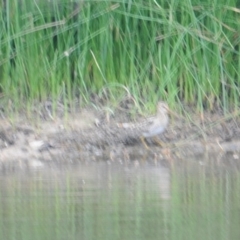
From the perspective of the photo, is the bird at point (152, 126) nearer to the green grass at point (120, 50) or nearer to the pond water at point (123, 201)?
the green grass at point (120, 50)

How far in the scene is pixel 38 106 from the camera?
23.3 feet

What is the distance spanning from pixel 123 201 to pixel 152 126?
1787 mm

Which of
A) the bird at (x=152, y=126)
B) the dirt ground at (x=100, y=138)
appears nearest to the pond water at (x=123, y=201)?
the dirt ground at (x=100, y=138)

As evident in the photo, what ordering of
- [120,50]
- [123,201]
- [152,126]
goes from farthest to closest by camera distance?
1. [120,50]
2. [152,126]
3. [123,201]

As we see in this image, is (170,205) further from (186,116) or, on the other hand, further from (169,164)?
(186,116)

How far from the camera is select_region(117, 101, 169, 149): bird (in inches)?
266

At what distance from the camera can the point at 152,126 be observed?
22.2ft

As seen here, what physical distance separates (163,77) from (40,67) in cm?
90

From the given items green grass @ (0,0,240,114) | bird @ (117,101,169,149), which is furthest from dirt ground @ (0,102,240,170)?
green grass @ (0,0,240,114)

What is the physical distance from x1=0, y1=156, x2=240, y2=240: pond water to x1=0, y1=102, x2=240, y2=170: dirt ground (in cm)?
25

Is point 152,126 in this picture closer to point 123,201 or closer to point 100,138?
point 100,138

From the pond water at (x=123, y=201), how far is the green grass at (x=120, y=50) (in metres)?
0.90

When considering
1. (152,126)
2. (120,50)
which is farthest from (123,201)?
(120,50)

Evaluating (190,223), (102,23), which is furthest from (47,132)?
(190,223)
